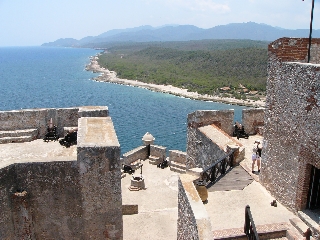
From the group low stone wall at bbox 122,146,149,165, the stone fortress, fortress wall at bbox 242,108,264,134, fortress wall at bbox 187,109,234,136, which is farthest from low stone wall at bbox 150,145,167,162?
the stone fortress

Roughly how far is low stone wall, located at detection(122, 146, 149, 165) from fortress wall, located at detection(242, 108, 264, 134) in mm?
7069

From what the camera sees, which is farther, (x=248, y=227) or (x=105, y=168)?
(x=248, y=227)

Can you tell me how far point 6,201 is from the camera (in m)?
7.40

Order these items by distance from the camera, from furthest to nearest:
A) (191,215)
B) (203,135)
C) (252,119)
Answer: (252,119), (203,135), (191,215)

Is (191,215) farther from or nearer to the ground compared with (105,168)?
nearer to the ground

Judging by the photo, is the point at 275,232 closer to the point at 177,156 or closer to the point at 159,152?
the point at 177,156

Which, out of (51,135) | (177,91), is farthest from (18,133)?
(177,91)

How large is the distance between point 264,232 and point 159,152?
44.4 feet

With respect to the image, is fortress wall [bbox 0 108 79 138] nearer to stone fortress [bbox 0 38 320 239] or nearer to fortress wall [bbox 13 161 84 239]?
stone fortress [bbox 0 38 320 239]

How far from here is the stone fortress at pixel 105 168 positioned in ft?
25.1

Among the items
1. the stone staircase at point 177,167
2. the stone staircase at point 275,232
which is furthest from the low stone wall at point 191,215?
the stone staircase at point 177,167

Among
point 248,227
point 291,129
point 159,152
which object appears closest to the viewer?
point 248,227

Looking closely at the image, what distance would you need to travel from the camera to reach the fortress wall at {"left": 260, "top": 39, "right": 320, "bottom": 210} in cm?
924

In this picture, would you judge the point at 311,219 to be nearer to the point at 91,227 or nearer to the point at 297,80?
the point at 297,80
